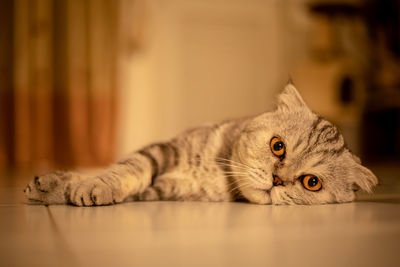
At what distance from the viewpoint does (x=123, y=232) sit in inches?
31.8

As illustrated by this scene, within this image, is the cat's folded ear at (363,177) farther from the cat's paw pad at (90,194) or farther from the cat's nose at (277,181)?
the cat's paw pad at (90,194)

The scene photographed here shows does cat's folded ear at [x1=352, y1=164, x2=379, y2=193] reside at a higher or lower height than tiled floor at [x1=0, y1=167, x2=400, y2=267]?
higher

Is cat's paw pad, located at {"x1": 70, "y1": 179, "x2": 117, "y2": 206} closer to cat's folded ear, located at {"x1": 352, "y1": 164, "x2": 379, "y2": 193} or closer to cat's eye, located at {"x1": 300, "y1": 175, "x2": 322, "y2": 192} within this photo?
cat's eye, located at {"x1": 300, "y1": 175, "x2": 322, "y2": 192}

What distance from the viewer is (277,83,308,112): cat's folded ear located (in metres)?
1.40

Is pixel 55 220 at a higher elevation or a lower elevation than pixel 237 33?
lower

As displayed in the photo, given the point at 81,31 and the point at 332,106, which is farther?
the point at 332,106

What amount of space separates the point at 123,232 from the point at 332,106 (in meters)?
3.61

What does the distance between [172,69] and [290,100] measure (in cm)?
323

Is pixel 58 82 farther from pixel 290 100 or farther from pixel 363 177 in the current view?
pixel 363 177

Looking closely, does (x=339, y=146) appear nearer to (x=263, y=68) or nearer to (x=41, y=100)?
(x=41, y=100)

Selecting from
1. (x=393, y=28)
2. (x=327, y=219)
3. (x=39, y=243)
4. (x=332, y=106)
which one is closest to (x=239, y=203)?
(x=327, y=219)

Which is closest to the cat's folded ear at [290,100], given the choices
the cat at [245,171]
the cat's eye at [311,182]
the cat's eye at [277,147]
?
the cat at [245,171]

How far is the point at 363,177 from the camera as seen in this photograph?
1.28m

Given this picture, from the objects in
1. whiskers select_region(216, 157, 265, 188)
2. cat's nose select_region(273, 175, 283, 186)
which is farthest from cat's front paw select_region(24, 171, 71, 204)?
cat's nose select_region(273, 175, 283, 186)
